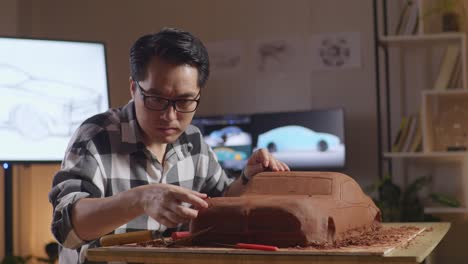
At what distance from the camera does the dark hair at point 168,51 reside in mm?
1608

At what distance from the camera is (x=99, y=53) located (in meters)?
3.62

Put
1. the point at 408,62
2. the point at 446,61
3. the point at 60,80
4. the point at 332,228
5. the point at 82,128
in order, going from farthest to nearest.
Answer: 1. the point at 408,62
2. the point at 446,61
3. the point at 60,80
4. the point at 82,128
5. the point at 332,228

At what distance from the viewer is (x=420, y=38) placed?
3844mm

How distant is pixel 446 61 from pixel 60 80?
2078 millimetres

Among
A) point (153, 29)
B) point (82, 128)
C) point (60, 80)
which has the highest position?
point (153, 29)

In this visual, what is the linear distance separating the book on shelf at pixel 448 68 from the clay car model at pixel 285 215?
2595mm

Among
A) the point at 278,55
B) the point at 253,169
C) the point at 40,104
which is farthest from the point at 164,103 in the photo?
the point at 278,55

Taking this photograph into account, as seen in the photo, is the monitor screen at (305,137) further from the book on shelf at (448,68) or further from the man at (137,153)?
the man at (137,153)

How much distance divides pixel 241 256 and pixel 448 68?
3052mm

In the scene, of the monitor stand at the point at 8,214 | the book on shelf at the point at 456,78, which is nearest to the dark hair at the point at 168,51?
the monitor stand at the point at 8,214

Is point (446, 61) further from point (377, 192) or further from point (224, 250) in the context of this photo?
point (224, 250)

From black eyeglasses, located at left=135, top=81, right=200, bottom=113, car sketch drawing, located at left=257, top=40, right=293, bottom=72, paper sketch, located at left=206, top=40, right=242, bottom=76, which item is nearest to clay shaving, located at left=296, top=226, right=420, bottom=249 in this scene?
black eyeglasses, located at left=135, top=81, right=200, bottom=113

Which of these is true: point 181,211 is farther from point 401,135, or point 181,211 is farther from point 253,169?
point 401,135

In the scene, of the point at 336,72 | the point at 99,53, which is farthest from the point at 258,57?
the point at 99,53
